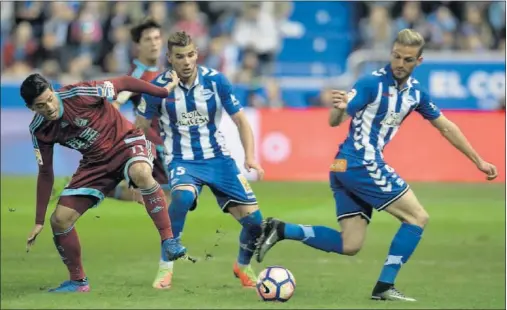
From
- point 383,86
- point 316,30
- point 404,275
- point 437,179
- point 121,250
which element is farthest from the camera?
point 316,30

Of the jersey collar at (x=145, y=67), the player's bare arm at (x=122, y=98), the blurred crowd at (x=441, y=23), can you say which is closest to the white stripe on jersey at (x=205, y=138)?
the player's bare arm at (x=122, y=98)

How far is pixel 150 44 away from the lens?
38.3ft

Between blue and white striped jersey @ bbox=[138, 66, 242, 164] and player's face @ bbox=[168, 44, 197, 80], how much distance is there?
0.14 meters

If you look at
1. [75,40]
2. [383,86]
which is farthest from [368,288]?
[75,40]

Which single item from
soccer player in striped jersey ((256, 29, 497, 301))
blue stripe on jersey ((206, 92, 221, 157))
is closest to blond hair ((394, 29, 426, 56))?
soccer player in striped jersey ((256, 29, 497, 301))

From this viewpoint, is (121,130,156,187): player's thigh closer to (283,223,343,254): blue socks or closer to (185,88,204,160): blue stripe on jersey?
(185,88,204,160): blue stripe on jersey

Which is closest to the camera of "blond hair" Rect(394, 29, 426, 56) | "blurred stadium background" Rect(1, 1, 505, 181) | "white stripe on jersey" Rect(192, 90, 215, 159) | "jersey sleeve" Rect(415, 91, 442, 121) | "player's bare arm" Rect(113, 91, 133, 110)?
"blond hair" Rect(394, 29, 426, 56)

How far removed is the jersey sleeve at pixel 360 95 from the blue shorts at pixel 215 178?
133cm

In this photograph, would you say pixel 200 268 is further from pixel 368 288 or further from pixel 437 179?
pixel 437 179

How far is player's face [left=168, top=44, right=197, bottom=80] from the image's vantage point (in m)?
9.94

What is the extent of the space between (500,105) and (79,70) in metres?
7.51

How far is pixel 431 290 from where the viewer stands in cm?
1023

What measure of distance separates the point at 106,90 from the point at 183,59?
35.5 inches

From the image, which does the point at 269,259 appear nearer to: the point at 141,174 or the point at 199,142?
the point at 199,142
